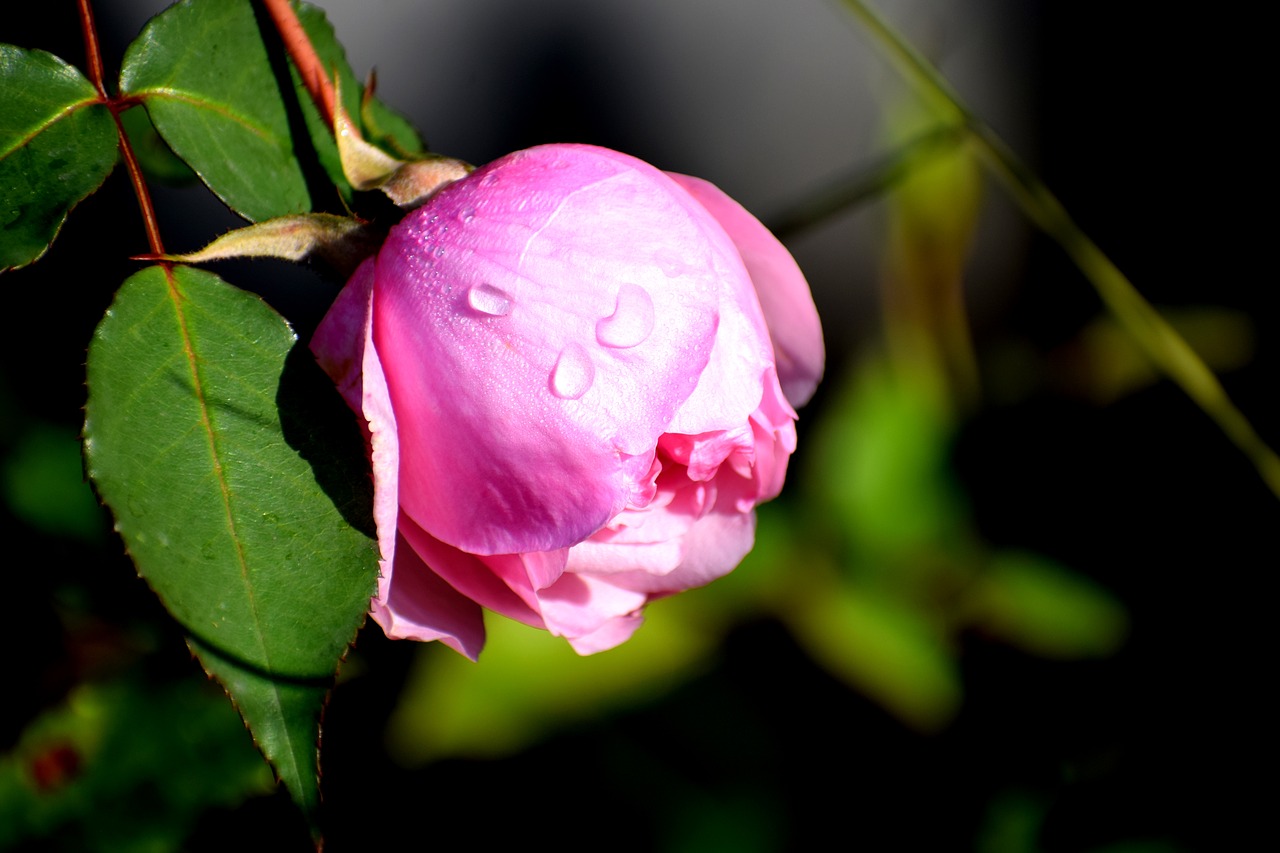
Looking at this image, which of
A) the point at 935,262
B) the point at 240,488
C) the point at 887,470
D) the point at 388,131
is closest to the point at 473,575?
the point at 240,488

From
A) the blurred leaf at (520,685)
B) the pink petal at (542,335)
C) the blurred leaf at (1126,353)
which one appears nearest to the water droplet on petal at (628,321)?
the pink petal at (542,335)

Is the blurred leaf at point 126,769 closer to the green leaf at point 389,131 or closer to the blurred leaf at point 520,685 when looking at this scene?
the blurred leaf at point 520,685

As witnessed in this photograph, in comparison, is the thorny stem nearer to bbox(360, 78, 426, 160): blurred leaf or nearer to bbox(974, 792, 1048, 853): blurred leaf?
bbox(360, 78, 426, 160): blurred leaf

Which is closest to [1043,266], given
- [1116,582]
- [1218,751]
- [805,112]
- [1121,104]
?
[1121,104]

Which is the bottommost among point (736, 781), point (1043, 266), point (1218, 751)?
point (736, 781)

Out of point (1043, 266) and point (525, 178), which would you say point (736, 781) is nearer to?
point (525, 178)

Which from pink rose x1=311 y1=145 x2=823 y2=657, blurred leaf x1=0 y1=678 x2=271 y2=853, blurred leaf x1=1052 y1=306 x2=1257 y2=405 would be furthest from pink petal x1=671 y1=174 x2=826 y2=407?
blurred leaf x1=1052 y1=306 x2=1257 y2=405
